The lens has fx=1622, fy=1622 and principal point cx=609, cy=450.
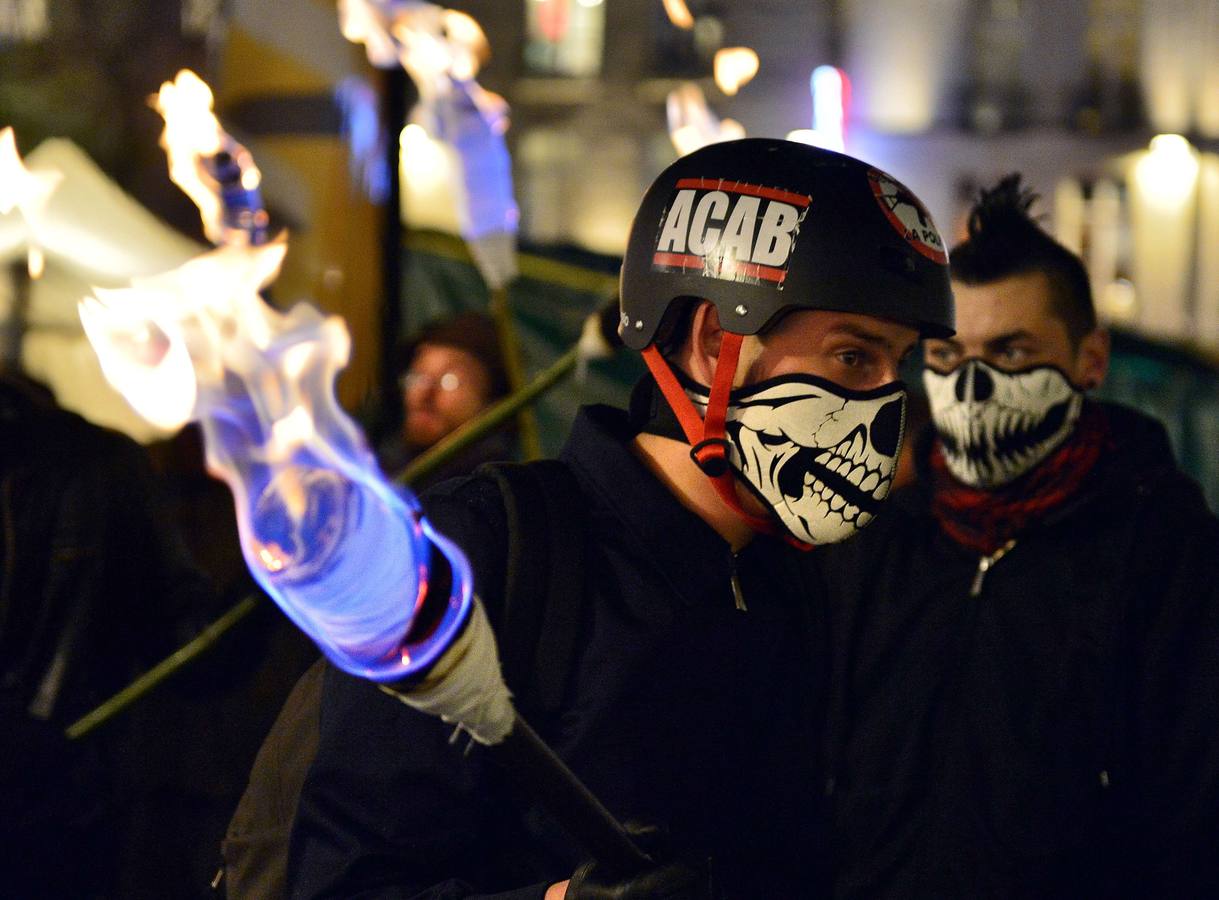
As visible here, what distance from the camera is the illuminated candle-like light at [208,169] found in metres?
4.80

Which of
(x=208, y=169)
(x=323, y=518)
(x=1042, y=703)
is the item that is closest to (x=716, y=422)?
(x=323, y=518)

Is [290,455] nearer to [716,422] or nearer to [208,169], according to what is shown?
[716,422]

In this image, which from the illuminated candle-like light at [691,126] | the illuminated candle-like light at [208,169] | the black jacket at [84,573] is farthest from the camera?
the illuminated candle-like light at [691,126]

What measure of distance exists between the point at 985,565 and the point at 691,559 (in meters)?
1.44

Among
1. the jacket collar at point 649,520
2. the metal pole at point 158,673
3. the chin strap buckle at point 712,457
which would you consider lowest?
the metal pole at point 158,673

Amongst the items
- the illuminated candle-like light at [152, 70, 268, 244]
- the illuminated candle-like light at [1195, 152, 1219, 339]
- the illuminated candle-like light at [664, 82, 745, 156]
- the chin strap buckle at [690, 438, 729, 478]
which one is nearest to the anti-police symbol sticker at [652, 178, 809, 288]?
the chin strap buckle at [690, 438, 729, 478]

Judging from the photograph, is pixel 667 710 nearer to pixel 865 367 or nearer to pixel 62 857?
pixel 865 367

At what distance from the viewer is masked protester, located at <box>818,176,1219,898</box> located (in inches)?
133

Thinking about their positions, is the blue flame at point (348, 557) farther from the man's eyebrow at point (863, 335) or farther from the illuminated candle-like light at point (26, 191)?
the illuminated candle-like light at point (26, 191)

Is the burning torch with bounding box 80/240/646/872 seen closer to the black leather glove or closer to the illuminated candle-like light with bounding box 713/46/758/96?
the black leather glove

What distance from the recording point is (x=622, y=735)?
7.59 ft

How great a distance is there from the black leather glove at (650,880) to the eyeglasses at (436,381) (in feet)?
12.7

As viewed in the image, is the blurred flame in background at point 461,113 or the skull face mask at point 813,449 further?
the blurred flame in background at point 461,113

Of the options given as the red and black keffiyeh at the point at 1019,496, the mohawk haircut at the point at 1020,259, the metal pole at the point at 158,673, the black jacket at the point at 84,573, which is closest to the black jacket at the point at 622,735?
the red and black keffiyeh at the point at 1019,496
